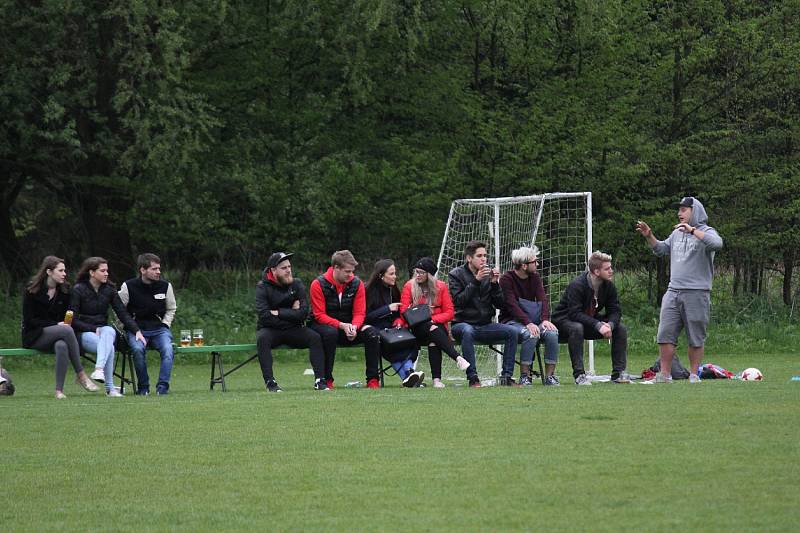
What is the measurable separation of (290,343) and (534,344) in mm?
2664

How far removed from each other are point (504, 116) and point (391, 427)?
17.3 m

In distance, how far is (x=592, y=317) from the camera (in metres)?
14.2

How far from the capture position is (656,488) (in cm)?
668

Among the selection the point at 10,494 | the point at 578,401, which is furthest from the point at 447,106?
the point at 10,494

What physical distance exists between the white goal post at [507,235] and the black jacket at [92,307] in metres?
4.49

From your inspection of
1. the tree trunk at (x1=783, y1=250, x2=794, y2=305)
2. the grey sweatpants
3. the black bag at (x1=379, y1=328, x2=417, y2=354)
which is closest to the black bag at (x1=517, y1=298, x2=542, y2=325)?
the black bag at (x1=379, y1=328, x2=417, y2=354)

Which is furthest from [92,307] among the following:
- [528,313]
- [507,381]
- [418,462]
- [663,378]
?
[418,462]

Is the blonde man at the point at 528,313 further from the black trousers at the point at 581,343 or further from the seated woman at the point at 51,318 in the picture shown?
the seated woman at the point at 51,318

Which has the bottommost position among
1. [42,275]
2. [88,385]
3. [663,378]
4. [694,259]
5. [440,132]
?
[88,385]

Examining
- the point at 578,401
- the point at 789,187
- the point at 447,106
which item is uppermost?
the point at 447,106

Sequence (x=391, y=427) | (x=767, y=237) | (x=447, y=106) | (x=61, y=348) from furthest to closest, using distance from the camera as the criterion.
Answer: (x=447, y=106) → (x=767, y=237) → (x=61, y=348) → (x=391, y=427)

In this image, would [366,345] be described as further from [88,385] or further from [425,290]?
[88,385]

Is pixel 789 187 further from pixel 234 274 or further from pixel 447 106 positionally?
pixel 234 274

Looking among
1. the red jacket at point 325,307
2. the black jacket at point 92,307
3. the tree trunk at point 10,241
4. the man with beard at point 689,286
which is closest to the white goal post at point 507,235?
the red jacket at point 325,307
